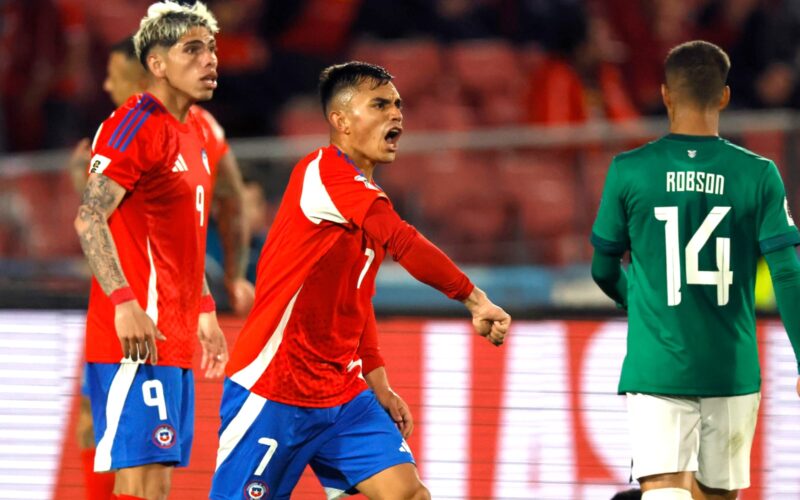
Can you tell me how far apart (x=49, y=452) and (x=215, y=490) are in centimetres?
186

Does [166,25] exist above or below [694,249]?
above

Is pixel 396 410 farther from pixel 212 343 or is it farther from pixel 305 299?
pixel 212 343

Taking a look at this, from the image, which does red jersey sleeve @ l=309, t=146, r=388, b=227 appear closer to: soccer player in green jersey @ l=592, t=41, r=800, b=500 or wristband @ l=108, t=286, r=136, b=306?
wristband @ l=108, t=286, r=136, b=306

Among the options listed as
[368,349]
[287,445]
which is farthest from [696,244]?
[287,445]

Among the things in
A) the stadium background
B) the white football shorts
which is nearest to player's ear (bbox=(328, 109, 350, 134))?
the white football shorts

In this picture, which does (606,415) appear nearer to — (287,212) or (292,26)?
(287,212)

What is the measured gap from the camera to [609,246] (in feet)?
17.8

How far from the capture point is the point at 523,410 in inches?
269

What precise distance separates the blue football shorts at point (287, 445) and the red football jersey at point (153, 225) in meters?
0.49

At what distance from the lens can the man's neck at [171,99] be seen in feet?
18.7

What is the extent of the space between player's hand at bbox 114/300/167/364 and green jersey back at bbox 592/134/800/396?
1.72 m

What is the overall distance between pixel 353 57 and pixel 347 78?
6623 mm

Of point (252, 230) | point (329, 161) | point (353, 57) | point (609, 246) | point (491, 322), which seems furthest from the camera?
point (353, 57)

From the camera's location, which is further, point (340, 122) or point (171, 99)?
point (171, 99)
